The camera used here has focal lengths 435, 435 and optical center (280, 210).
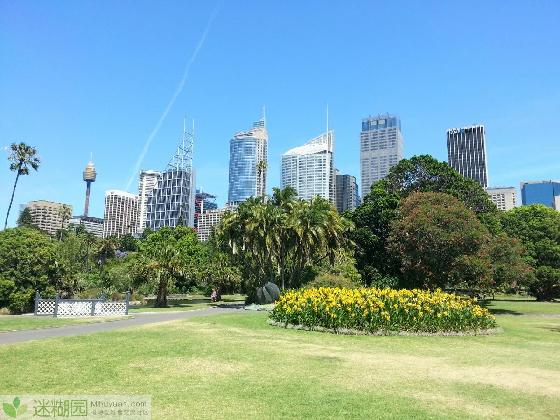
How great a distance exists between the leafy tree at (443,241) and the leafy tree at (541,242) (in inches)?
543

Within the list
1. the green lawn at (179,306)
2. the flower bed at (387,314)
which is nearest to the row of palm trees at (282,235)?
the green lawn at (179,306)

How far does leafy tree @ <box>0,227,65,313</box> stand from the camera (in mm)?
27562

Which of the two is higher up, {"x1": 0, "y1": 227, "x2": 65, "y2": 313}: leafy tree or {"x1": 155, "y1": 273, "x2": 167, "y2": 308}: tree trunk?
{"x1": 0, "y1": 227, "x2": 65, "y2": 313}: leafy tree

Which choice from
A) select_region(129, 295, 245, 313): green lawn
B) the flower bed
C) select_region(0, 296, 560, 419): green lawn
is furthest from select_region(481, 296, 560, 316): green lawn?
select_region(129, 295, 245, 313): green lawn

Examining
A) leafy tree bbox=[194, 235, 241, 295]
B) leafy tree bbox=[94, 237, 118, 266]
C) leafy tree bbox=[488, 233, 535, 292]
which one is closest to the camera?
leafy tree bbox=[488, 233, 535, 292]

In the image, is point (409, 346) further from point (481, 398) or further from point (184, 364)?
point (184, 364)

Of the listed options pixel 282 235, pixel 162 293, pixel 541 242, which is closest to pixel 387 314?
pixel 282 235

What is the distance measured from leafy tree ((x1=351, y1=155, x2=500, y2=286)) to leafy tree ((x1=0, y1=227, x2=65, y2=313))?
28.3m

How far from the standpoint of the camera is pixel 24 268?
28656mm

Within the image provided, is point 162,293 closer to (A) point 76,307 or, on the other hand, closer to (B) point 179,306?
(B) point 179,306

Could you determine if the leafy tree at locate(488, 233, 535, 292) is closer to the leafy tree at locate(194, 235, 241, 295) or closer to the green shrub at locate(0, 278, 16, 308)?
the leafy tree at locate(194, 235, 241, 295)

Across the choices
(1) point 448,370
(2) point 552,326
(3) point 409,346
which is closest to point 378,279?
(2) point 552,326

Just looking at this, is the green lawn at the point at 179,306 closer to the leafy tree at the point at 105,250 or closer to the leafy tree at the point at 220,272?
the leafy tree at the point at 220,272

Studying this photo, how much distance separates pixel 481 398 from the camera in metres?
7.67
